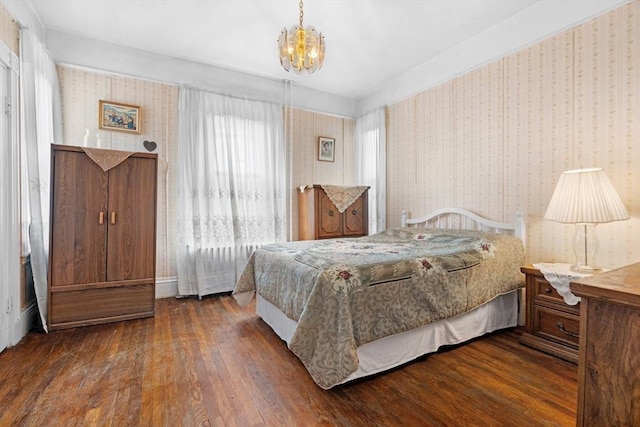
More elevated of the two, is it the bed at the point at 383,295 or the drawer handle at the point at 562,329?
the bed at the point at 383,295

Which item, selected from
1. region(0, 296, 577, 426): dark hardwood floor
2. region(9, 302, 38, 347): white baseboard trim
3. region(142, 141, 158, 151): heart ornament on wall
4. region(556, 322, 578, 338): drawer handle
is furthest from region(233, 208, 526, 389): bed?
region(142, 141, 158, 151): heart ornament on wall

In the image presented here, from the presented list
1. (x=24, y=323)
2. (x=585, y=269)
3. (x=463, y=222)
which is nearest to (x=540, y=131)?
(x=463, y=222)

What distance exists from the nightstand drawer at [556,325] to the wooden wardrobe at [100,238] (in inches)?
134

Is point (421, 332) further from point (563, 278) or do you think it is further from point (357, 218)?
point (357, 218)

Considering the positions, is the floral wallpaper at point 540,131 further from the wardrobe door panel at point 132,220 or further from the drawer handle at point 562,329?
the wardrobe door panel at point 132,220

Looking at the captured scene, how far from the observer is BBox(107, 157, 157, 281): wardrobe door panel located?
2.85 metres

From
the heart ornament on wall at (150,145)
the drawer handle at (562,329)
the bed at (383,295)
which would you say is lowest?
the drawer handle at (562,329)

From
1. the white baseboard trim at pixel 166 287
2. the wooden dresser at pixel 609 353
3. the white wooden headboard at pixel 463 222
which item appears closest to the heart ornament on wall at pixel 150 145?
the white baseboard trim at pixel 166 287

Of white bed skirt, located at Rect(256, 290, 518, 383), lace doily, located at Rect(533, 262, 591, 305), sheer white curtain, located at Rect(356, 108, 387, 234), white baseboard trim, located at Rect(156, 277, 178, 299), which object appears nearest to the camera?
white bed skirt, located at Rect(256, 290, 518, 383)

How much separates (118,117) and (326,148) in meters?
2.71

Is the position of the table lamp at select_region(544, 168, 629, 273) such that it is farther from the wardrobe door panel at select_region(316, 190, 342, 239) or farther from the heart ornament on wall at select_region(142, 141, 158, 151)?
the heart ornament on wall at select_region(142, 141, 158, 151)

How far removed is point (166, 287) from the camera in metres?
3.66

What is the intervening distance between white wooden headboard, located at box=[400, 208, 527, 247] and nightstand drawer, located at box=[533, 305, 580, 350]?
69cm

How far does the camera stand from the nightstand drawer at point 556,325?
2.15 m
